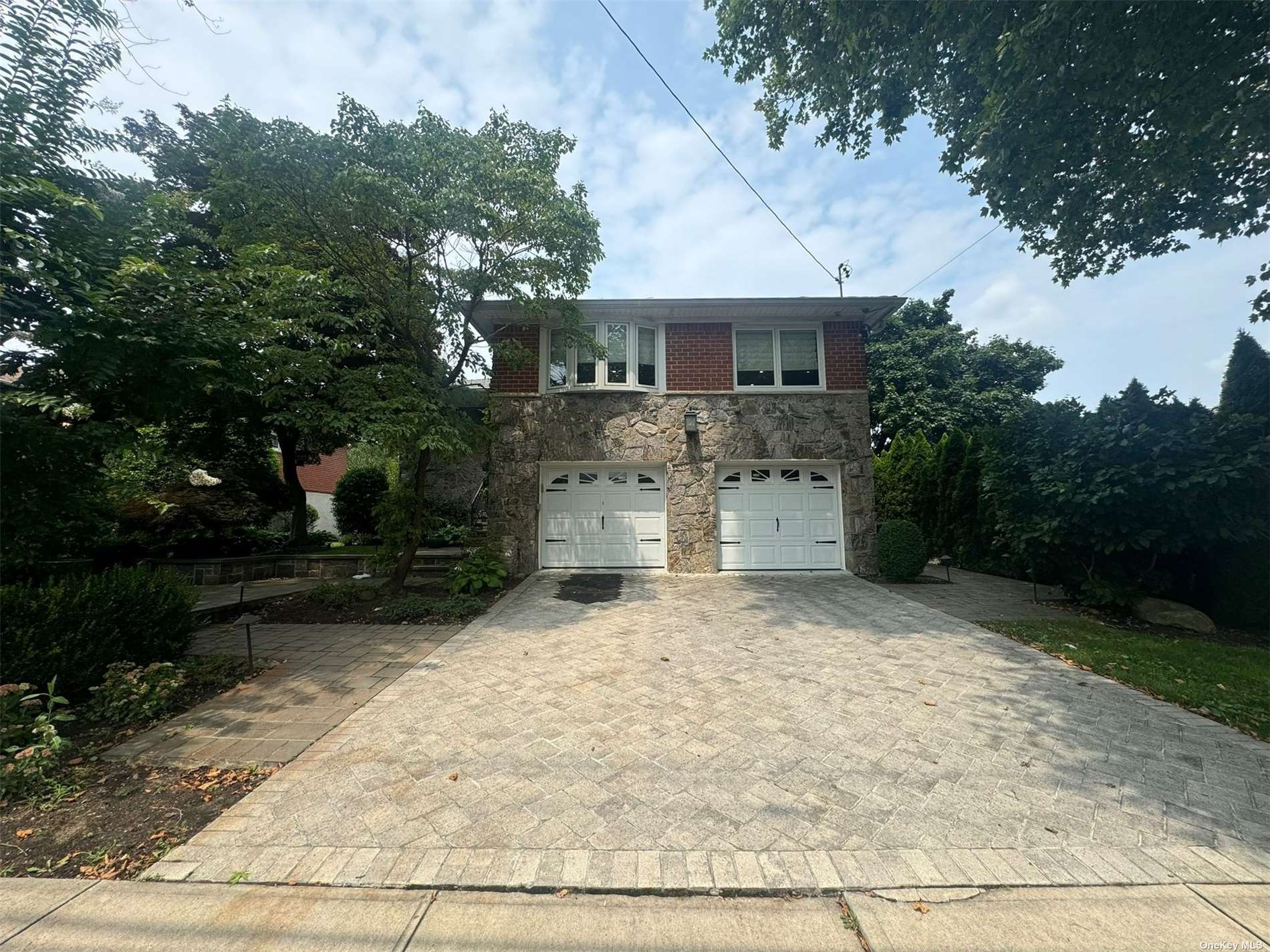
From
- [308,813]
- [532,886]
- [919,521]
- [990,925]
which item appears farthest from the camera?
[919,521]

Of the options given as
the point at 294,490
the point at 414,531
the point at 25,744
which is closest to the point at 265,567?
the point at 294,490

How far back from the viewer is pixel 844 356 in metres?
9.26

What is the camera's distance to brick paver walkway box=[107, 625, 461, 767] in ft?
9.82

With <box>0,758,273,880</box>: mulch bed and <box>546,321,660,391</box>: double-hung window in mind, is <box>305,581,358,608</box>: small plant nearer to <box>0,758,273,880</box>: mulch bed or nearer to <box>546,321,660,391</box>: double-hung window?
<box>0,758,273,880</box>: mulch bed

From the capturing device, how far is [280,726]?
329cm

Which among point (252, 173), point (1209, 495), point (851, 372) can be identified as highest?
point (252, 173)

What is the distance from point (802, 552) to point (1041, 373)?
1375 centimetres

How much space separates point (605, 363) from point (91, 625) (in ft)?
24.4

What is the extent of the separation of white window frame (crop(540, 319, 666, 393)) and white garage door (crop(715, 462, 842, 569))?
226cm

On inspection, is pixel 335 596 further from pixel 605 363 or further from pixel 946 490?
pixel 946 490

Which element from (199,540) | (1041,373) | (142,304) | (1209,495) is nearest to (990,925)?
(142,304)

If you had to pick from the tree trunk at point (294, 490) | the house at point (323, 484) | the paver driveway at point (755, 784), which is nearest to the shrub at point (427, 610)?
the paver driveway at point (755, 784)

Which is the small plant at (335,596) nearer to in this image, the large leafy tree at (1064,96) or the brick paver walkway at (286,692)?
the brick paver walkway at (286,692)

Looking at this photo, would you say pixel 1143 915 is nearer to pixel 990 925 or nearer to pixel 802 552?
pixel 990 925
